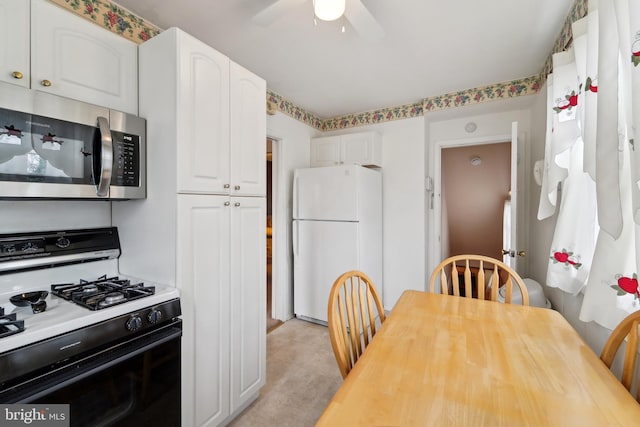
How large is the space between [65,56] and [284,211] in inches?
86.1

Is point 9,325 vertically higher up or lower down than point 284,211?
lower down

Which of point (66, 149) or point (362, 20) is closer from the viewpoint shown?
point (66, 149)

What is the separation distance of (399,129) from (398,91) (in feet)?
1.66

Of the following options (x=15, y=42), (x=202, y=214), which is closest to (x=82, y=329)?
(x=202, y=214)

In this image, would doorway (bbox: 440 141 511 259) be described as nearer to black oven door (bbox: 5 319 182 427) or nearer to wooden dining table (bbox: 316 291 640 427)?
wooden dining table (bbox: 316 291 640 427)

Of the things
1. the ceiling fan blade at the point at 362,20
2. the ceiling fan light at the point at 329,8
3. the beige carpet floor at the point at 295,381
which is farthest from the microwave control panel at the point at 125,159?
the beige carpet floor at the point at 295,381

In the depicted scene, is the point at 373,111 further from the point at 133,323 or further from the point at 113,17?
the point at 133,323

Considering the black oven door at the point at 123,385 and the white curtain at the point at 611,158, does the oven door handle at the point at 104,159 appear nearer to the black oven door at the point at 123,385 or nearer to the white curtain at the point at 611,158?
the black oven door at the point at 123,385

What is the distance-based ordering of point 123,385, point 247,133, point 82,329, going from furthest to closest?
point 247,133, point 123,385, point 82,329

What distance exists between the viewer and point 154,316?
49.3 inches

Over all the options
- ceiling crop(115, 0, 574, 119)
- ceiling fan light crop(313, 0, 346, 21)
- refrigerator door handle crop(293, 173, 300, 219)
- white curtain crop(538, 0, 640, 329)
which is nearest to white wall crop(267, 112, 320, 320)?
refrigerator door handle crop(293, 173, 300, 219)

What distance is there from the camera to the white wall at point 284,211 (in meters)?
3.18

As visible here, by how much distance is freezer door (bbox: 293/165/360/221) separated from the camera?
9.48 feet

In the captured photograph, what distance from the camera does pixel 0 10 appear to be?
1.13m
